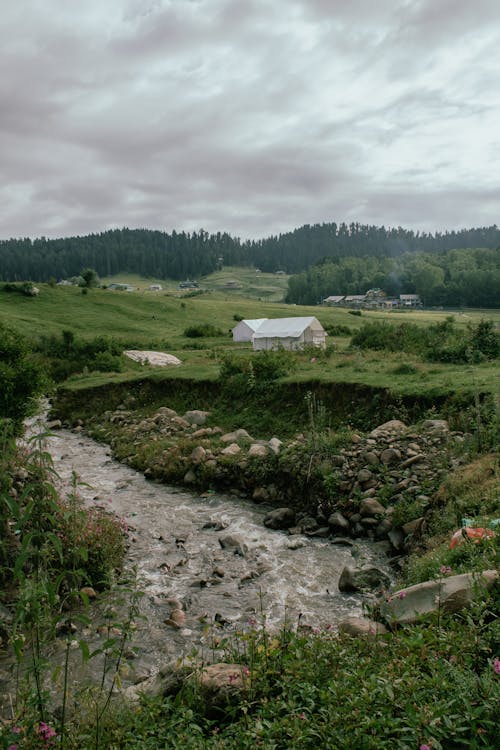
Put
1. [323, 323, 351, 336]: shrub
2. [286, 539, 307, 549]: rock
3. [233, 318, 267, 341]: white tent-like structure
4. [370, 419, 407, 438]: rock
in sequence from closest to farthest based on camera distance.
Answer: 1. [286, 539, 307, 549]: rock
2. [370, 419, 407, 438]: rock
3. [233, 318, 267, 341]: white tent-like structure
4. [323, 323, 351, 336]: shrub

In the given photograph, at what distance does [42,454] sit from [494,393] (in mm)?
14918

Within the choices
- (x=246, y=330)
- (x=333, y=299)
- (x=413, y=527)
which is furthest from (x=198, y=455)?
(x=333, y=299)

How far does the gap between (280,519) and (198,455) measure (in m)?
5.09

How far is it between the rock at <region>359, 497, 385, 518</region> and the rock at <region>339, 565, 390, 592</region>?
2.80 m

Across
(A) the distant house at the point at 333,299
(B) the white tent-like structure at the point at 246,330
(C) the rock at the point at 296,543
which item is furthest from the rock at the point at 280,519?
(A) the distant house at the point at 333,299

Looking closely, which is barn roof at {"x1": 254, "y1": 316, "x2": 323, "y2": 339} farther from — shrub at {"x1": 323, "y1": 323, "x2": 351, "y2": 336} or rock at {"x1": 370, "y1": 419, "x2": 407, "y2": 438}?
rock at {"x1": 370, "y1": 419, "x2": 407, "y2": 438}

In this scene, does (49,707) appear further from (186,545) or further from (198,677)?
(186,545)

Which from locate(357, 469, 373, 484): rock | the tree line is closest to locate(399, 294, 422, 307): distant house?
the tree line

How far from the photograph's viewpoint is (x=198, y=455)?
1823 cm

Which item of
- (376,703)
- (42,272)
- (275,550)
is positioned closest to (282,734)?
(376,703)

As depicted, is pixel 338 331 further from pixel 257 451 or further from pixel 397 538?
pixel 397 538

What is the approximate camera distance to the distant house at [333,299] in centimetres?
15062

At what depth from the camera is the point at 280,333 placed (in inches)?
2089

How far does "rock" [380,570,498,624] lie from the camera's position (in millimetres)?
5984
